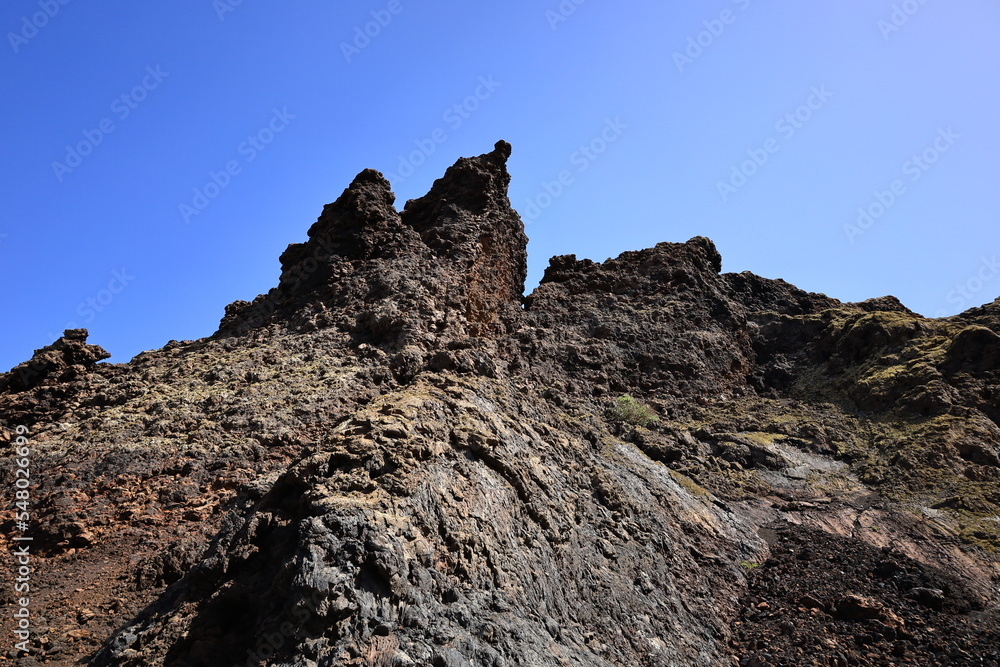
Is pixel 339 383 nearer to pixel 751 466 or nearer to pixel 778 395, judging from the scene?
pixel 751 466

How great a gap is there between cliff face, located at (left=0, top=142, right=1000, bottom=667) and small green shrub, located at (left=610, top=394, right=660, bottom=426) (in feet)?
1.04

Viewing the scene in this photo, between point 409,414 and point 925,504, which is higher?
point 925,504

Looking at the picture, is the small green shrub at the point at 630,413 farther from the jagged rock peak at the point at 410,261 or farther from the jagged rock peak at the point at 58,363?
the jagged rock peak at the point at 58,363

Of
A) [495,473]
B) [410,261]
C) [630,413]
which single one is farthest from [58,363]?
[630,413]

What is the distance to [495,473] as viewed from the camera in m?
12.9

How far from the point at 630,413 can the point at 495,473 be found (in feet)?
45.1

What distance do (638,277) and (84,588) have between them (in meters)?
26.2

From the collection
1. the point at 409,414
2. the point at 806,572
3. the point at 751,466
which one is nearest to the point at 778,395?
the point at 751,466

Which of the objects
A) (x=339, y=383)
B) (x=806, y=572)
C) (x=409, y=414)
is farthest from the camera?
(x=339, y=383)

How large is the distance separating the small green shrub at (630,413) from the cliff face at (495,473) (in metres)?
0.32

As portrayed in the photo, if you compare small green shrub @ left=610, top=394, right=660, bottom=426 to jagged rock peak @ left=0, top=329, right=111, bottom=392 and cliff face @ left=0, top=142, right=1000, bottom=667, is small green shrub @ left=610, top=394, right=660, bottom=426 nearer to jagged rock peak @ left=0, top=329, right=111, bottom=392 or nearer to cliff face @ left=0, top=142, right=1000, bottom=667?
cliff face @ left=0, top=142, right=1000, bottom=667

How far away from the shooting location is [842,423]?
86.8 feet

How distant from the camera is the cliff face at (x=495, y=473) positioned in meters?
9.18

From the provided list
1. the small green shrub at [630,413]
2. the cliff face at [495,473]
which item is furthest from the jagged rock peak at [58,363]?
the small green shrub at [630,413]
